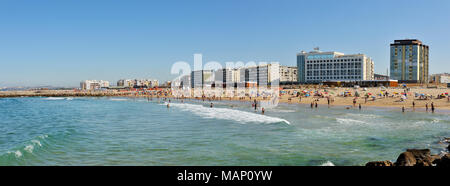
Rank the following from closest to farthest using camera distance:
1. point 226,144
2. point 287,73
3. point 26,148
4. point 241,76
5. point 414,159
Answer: point 414,159 → point 26,148 → point 226,144 → point 287,73 → point 241,76

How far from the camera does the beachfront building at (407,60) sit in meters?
110

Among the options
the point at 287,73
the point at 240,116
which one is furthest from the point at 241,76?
the point at 240,116

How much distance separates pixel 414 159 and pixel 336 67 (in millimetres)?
107847

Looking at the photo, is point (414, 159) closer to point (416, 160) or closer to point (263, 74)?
point (416, 160)

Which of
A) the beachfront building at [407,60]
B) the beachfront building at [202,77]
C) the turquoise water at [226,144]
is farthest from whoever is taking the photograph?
the beachfront building at [202,77]

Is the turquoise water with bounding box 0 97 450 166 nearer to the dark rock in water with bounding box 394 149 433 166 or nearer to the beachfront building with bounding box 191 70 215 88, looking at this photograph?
the dark rock in water with bounding box 394 149 433 166

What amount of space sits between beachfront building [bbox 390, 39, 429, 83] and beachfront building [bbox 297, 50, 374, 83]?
8725 mm

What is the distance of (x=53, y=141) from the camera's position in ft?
62.5

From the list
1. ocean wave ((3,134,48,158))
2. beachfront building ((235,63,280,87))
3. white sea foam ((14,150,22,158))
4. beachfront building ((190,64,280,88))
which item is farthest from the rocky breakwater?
beachfront building ((235,63,280,87))

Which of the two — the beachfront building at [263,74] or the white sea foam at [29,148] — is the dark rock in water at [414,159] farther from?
the beachfront building at [263,74]

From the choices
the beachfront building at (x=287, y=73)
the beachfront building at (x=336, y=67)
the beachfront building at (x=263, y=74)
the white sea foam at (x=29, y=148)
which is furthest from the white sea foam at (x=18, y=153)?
the beachfront building at (x=287, y=73)

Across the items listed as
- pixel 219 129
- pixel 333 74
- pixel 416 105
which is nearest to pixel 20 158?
pixel 219 129

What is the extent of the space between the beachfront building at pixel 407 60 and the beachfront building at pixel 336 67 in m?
8.73

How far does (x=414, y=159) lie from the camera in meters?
10.6
